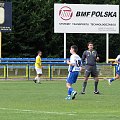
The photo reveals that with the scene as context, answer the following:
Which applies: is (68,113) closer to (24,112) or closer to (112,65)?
(24,112)

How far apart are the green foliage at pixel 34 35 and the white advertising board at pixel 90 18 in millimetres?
9886

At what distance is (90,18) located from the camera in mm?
44031

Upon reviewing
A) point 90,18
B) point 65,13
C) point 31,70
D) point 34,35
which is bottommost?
point 31,70

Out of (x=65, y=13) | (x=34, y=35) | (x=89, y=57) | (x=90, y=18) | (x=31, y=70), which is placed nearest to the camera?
(x=89, y=57)

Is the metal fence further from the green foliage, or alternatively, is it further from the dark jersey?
the green foliage

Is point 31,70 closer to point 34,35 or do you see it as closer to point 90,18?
point 90,18

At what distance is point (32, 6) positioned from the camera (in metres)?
55.0

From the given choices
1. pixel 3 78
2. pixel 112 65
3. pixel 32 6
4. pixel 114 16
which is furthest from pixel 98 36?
pixel 3 78

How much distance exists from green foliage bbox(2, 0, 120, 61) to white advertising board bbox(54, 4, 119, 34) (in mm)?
9886

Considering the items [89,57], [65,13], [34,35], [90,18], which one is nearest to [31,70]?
[65,13]

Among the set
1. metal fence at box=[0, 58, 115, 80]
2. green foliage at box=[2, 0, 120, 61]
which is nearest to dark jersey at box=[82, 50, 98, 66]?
metal fence at box=[0, 58, 115, 80]

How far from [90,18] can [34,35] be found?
35.0 ft

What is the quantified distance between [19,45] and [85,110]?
1579 inches

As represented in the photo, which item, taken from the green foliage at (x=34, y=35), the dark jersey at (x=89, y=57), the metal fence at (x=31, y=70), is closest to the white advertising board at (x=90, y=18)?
the metal fence at (x=31, y=70)
